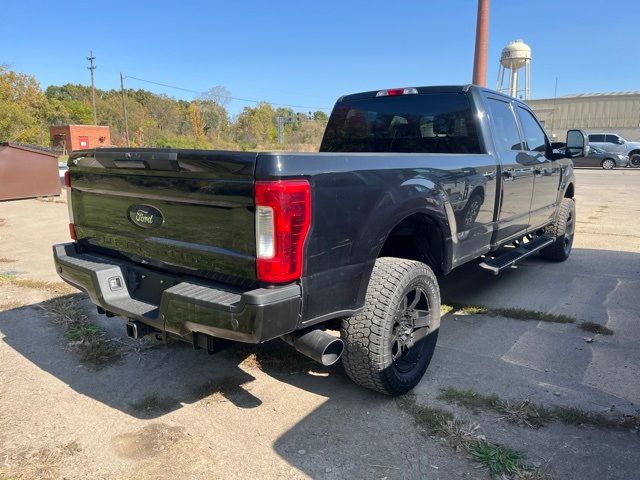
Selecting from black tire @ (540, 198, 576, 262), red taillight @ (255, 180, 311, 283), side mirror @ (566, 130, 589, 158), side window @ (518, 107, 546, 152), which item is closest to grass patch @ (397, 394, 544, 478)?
red taillight @ (255, 180, 311, 283)

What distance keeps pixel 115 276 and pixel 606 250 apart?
7.01 metres

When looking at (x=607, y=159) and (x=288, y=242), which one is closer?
(x=288, y=242)

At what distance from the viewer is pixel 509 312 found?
4613mm

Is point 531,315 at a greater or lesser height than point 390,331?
lesser

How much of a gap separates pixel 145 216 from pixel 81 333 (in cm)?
179

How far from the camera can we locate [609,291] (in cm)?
531

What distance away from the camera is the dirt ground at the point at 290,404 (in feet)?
8.18

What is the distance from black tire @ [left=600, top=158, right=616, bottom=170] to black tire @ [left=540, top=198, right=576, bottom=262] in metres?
22.7

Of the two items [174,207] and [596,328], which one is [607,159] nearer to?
[596,328]

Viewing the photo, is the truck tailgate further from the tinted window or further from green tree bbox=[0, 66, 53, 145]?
green tree bbox=[0, 66, 53, 145]

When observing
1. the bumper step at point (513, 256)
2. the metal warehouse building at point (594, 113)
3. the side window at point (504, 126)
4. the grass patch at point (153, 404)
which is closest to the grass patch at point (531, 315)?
the bumper step at point (513, 256)

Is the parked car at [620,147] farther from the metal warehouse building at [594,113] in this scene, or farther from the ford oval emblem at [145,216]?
the ford oval emblem at [145,216]

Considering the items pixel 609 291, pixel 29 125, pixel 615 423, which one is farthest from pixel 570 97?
pixel 615 423

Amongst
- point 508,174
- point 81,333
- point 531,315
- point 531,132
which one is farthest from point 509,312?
point 81,333
